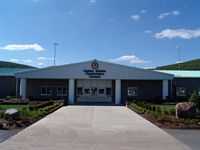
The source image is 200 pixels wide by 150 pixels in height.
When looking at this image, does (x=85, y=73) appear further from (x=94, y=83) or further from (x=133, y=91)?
(x=133, y=91)

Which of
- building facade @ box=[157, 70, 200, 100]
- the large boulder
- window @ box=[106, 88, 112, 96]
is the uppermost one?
building facade @ box=[157, 70, 200, 100]

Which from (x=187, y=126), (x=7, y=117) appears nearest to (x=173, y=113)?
(x=187, y=126)

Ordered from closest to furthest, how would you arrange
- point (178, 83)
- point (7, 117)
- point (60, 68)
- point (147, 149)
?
point (147, 149) < point (7, 117) < point (60, 68) < point (178, 83)

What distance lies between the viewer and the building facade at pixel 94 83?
4222 centimetres

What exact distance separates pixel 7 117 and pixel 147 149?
993 cm

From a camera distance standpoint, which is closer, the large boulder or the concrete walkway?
the concrete walkway

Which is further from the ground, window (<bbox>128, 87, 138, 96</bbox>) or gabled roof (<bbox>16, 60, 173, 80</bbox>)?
gabled roof (<bbox>16, 60, 173, 80</bbox>)

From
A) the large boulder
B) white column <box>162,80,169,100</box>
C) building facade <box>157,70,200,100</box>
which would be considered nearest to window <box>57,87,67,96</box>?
white column <box>162,80,169,100</box>

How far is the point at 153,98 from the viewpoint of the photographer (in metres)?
43.8

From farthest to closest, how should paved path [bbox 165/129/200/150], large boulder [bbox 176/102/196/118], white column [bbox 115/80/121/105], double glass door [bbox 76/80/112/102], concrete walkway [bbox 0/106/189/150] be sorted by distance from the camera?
double glass door [bbox 76/80/112/102]
white column [bbox 115/80/121/105]
large boulder [bbox 176/102/196/118]
paved path [bbox 165/129/200/150]
concrete walkway [bbox 0/106/189/150]

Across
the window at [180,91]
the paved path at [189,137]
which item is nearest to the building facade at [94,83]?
the window at [180,91]

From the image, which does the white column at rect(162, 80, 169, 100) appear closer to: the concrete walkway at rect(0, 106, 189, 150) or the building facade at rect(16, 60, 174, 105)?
the building facade at rect(16, 60, 174, 105)

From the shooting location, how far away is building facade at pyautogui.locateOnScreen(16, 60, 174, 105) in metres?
42.2

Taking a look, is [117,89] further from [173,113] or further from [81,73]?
[173,113]
